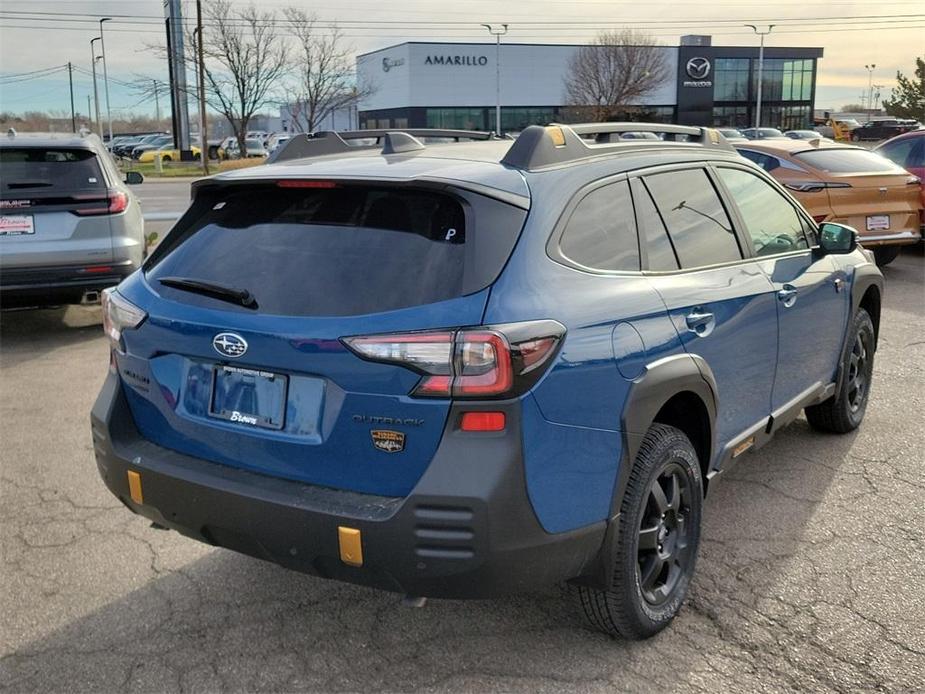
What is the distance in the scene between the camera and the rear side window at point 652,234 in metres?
3.40

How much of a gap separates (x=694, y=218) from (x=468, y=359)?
1605 millimetres

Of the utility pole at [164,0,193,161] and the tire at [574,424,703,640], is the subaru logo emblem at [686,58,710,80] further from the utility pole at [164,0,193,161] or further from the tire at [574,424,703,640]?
the tire at [574,424,703,640]

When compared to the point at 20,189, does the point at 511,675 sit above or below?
below

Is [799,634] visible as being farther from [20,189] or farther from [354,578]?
[20,189]

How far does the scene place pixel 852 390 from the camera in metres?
5.46

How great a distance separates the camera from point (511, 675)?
10.1ft

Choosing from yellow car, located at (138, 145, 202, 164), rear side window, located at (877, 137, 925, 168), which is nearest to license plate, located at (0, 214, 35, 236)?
rear side window, located at (877, 137, 925, 168)

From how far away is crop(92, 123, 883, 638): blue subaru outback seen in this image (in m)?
2.62

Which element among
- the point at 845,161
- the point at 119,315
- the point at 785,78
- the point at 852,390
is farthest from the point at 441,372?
the point at 785,78

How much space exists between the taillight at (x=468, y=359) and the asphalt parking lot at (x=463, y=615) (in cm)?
106

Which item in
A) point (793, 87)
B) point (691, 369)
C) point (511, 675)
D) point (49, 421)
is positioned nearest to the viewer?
point (511, 675)

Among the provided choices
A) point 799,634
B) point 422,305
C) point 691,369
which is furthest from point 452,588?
point 799,634

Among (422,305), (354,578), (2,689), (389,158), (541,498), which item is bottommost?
(2,689)

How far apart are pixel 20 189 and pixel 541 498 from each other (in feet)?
22.3
